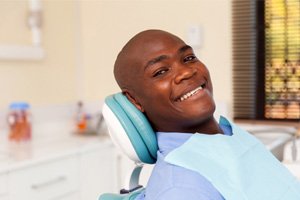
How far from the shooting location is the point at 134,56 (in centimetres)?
97

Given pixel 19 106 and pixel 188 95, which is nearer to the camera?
pixel 188 95

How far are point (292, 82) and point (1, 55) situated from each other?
63.4 inches

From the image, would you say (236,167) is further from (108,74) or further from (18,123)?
(108,74)

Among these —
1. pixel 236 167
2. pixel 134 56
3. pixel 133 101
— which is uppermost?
pixel 134 56

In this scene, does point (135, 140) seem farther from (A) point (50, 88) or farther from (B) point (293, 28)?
(A) point (50, 88)

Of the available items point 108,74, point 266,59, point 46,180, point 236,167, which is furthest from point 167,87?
point 108,74

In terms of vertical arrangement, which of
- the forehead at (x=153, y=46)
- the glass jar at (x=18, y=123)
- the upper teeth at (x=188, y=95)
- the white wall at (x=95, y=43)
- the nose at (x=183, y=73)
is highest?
the forehead at (x=153, y=46)

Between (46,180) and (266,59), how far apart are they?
1339mm

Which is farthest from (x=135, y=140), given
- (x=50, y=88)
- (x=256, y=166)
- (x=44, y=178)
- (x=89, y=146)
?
(x=50, y=88)

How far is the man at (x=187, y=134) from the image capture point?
0.83 m

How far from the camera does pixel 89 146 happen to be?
2.22 m

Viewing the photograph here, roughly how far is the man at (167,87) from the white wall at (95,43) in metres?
1.34

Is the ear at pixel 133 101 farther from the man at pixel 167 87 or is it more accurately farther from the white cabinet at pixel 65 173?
the white cabinet at pixel 65 173

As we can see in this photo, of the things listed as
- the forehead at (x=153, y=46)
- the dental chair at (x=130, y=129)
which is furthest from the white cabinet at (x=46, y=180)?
the forehead at (x=153, y=46)
